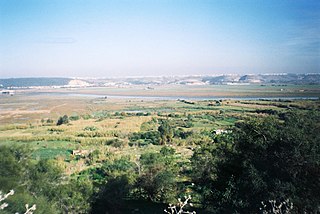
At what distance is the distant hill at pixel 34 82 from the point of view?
114 metres

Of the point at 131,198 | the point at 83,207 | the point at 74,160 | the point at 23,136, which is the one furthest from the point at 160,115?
the point at 83,207

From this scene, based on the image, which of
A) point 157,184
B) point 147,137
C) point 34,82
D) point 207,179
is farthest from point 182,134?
point 34,82

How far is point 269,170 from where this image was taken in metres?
11.7

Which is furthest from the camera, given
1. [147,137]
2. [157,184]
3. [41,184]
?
[147,137]

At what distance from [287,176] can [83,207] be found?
8.46m

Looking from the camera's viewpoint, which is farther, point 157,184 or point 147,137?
point 147,137

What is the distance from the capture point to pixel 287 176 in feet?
37.2

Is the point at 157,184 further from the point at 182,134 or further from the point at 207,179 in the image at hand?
the point at 182,134

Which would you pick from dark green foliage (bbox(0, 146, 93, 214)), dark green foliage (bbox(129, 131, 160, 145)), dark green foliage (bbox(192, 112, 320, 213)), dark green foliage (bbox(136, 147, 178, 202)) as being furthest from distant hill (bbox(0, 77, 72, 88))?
dark green foliage (bbox(192, 112, 320, 213))

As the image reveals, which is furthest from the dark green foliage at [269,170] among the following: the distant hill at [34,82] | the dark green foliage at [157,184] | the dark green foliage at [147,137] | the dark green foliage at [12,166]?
the distant hill at [34,82]

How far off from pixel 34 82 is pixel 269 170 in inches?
5304

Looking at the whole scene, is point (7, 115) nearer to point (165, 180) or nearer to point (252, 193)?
point (165, 180)

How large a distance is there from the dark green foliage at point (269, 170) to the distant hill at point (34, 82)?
108m

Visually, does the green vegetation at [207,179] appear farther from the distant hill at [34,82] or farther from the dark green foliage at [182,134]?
the distant hill at [34,82]
